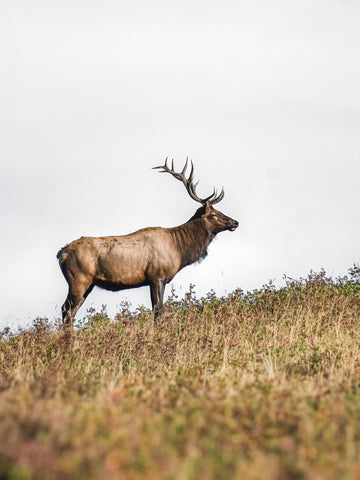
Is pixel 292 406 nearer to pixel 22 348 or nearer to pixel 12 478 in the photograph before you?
pixel 12 478

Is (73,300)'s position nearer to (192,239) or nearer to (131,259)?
(131,259)

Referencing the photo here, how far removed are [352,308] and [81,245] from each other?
5583 millimetres

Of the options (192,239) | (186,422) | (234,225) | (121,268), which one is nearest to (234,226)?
(234,225)

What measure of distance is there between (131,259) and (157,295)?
914 mm

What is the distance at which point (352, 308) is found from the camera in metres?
13.3

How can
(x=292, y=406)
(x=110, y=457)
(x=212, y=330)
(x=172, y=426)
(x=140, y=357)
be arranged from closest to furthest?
(x=110, y=457)
(x=172, y=426)
(x=292, y=406)
(x=140, y=357)
(x=212, y=330)

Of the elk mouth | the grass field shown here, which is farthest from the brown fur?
the grass field

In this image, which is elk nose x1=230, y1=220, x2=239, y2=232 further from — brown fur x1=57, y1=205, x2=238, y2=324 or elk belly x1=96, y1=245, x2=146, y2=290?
elk belly x1=96, y1=245, x2=146, y2=290

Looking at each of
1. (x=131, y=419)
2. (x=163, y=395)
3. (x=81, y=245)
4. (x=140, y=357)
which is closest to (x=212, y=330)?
(x=140, y=357)

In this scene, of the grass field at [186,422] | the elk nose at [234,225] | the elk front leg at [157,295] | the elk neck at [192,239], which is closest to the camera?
the grass field at [186,422]

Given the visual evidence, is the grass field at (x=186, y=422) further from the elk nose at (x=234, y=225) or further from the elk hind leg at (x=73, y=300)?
the elk nose at (x=234, y=225)

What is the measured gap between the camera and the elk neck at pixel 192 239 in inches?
566

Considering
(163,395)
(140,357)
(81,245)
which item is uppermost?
(81,245)

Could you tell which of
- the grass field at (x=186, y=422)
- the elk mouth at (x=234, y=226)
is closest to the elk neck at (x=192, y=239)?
the elk mouth at (x=234, y=226)
